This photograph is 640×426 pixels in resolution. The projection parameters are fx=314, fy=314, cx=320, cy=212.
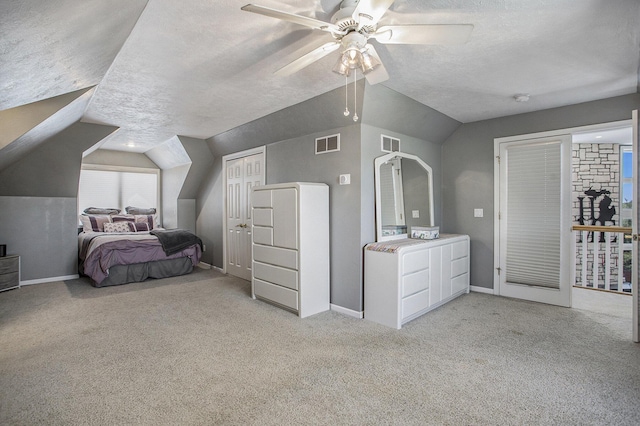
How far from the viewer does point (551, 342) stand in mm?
2846

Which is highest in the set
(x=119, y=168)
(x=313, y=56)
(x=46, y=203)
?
(x=313, y=56)

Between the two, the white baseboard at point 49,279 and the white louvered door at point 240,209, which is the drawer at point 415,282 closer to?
the white louvered door at point 240,209

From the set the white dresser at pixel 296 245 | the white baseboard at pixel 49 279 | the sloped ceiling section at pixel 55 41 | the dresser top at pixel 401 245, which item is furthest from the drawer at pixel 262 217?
the white baseboard at pixel 49 279

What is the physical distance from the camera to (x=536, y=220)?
13.3ft

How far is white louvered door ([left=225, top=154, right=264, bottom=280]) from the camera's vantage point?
5.22m

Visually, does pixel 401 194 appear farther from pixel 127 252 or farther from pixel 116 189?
pixel 116 189

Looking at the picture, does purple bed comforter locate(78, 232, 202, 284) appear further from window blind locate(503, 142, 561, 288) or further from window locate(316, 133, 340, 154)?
window blind locate(503, 142, 561, 288)

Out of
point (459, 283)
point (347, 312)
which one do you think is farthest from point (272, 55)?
point (459, 283)

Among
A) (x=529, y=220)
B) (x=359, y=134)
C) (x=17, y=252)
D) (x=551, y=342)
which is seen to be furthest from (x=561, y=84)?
(x=17, y=252)

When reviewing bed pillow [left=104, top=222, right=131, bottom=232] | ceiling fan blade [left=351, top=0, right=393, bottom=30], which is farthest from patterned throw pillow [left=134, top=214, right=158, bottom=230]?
ceiling fan blade [left=351, top=0, right=393, bottom=30]

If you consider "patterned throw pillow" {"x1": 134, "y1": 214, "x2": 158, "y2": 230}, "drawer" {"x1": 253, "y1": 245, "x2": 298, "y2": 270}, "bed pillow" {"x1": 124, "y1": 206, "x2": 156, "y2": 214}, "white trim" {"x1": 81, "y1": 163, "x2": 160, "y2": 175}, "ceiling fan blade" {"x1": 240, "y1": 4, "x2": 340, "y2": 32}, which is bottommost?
"drawer" {"x1": 253, "y1": 245, "x2": 298, "y2": 270}

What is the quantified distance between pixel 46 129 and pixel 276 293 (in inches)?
135

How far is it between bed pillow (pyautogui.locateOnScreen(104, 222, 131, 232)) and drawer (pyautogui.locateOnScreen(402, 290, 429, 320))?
551 cm

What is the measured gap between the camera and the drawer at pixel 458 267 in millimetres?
4070
